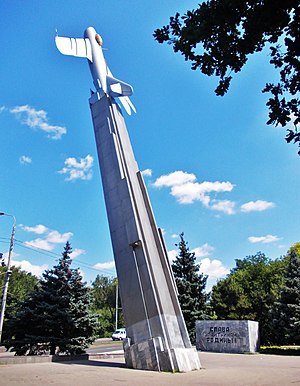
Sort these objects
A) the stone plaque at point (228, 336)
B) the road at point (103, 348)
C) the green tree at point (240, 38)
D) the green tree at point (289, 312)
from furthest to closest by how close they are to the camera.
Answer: the road at point (103, 348) → the green tree at point (289, 312) → the stone plaque at point (228, 336) → the green tree at point (240, 38)

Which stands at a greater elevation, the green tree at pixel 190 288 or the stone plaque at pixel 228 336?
the green tree at pixel 190 288

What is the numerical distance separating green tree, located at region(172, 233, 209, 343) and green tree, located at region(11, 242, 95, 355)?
9.91 metres

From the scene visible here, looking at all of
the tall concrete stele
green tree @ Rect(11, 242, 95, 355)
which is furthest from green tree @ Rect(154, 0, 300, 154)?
green tree @ Rect(11, 242, 95, 355)

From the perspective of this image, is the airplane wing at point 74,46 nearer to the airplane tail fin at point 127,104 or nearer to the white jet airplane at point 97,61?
the white jet airplane at point 97,61

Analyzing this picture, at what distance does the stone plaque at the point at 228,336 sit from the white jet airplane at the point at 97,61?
13.0m

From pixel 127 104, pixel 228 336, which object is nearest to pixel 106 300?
pixel 228 336

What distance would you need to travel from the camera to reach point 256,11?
14.4 feet

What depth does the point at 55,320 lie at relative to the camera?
14828 mm

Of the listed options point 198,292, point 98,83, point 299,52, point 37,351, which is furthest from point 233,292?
point 299,52

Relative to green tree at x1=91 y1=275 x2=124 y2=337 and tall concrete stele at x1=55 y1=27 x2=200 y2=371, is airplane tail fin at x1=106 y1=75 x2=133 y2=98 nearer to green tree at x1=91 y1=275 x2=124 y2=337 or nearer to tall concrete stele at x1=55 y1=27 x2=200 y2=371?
tall concrete stele at x1=55 y1=27 x2=200 y2=371

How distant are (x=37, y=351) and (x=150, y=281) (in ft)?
23.6

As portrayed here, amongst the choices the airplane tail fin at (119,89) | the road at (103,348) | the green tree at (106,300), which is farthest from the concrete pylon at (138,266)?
the green tree at (106,300)

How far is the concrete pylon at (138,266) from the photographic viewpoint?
10453 millimetres

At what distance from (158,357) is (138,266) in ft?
9.42
